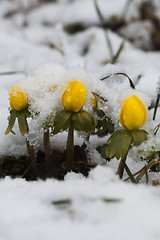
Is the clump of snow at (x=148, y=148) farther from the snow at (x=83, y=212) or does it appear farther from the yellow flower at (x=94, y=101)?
the yellow flower at (x=94, y=101)

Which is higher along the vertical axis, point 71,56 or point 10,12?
point 10,12

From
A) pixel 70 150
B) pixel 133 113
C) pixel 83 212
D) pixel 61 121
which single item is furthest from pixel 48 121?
pixel 83 212

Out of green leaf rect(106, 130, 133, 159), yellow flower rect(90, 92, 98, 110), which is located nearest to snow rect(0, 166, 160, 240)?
green leaf rect(106, 130, 133, 159)

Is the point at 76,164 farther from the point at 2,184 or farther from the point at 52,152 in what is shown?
the point at 2,184

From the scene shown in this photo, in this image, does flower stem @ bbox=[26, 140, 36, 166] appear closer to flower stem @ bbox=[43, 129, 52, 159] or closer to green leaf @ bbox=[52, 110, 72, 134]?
flower stem @ bbox=[43, 129, 52, 159]

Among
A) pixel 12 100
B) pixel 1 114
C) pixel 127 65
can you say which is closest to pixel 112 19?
pixel 127 65

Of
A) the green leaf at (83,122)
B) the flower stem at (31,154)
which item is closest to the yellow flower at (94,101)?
the green leaf at (83,122)
